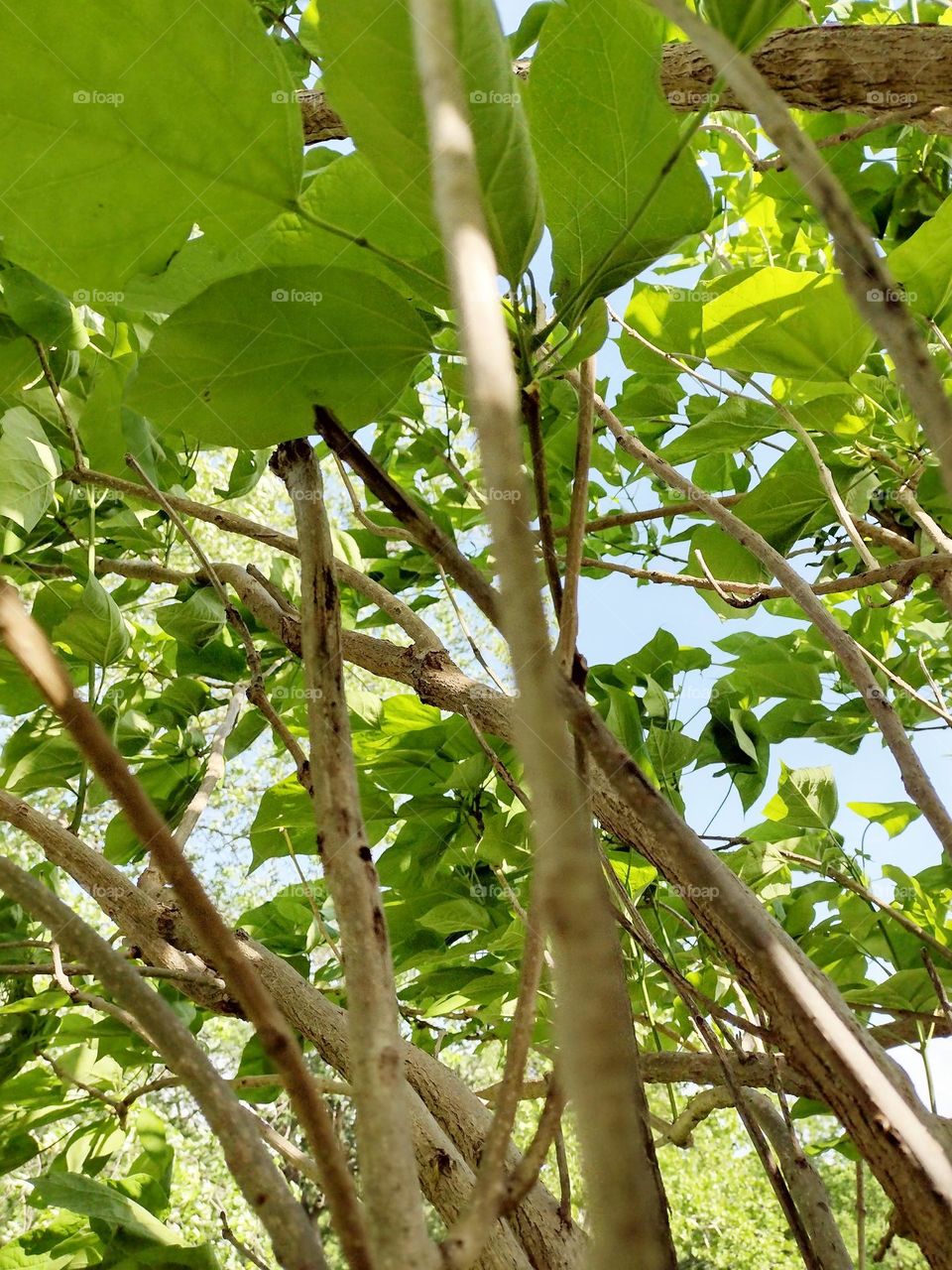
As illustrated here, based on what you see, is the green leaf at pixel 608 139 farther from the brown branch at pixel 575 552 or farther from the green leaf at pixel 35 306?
the green leaf at pixel 35 306

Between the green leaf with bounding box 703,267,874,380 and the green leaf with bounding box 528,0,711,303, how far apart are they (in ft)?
0.62

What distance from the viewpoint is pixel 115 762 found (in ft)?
0.46

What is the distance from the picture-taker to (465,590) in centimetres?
19

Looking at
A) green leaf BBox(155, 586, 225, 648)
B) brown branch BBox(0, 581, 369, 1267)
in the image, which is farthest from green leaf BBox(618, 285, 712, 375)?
brown branch BBox(0, 581, 369, 1267)

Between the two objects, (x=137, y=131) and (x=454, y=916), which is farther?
(x=454, y=916)

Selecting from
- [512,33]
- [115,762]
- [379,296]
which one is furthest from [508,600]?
[512,33]

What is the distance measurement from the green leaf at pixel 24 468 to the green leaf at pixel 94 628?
0.06 meters

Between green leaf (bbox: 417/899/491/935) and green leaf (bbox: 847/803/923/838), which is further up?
green leaf (bbox: 847/803/923/838)

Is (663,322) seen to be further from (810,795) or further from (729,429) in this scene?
(810,795)

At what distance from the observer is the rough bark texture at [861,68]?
0.47m

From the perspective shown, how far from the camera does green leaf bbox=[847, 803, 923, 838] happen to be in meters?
0.86

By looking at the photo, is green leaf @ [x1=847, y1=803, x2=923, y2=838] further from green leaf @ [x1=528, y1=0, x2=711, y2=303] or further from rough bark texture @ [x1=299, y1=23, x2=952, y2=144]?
green leaf @ [x1=528, y1=0, x2=711, y2=303]

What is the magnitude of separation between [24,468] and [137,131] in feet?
1.29

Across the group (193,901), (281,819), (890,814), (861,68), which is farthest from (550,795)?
(890,814)
